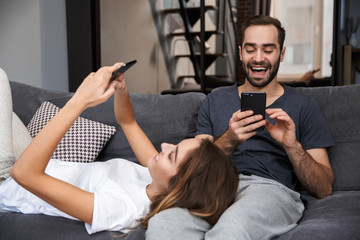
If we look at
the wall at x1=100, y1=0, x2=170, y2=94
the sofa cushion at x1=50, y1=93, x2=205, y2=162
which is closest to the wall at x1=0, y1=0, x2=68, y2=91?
the wall at x1=100, y1=0, x2=170, y2=94

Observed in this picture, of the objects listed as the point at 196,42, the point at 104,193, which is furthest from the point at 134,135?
the point at 196,42

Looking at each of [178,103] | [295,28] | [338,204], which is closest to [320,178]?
[338,204]

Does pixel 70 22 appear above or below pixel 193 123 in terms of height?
above

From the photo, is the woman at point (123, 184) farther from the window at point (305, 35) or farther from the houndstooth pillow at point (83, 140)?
the window at point (305, 35)

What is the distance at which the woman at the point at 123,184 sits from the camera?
1188 mm

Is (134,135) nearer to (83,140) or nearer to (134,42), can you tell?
(83,140)

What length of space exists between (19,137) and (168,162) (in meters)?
0.85

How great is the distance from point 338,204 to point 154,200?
68cm

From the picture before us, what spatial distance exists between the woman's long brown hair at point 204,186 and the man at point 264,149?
0.15 ft

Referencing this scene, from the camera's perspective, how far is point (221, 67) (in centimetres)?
725

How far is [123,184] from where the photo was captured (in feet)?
4.60

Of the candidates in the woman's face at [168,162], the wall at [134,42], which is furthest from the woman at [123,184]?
the wall at [134,42]

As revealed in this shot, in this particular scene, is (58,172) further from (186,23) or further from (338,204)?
(186,23)

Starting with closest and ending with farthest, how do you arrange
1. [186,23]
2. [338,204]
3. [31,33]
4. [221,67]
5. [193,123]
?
[338,204] < [193,123] < [31,33] < [186,23] < [221,67]
